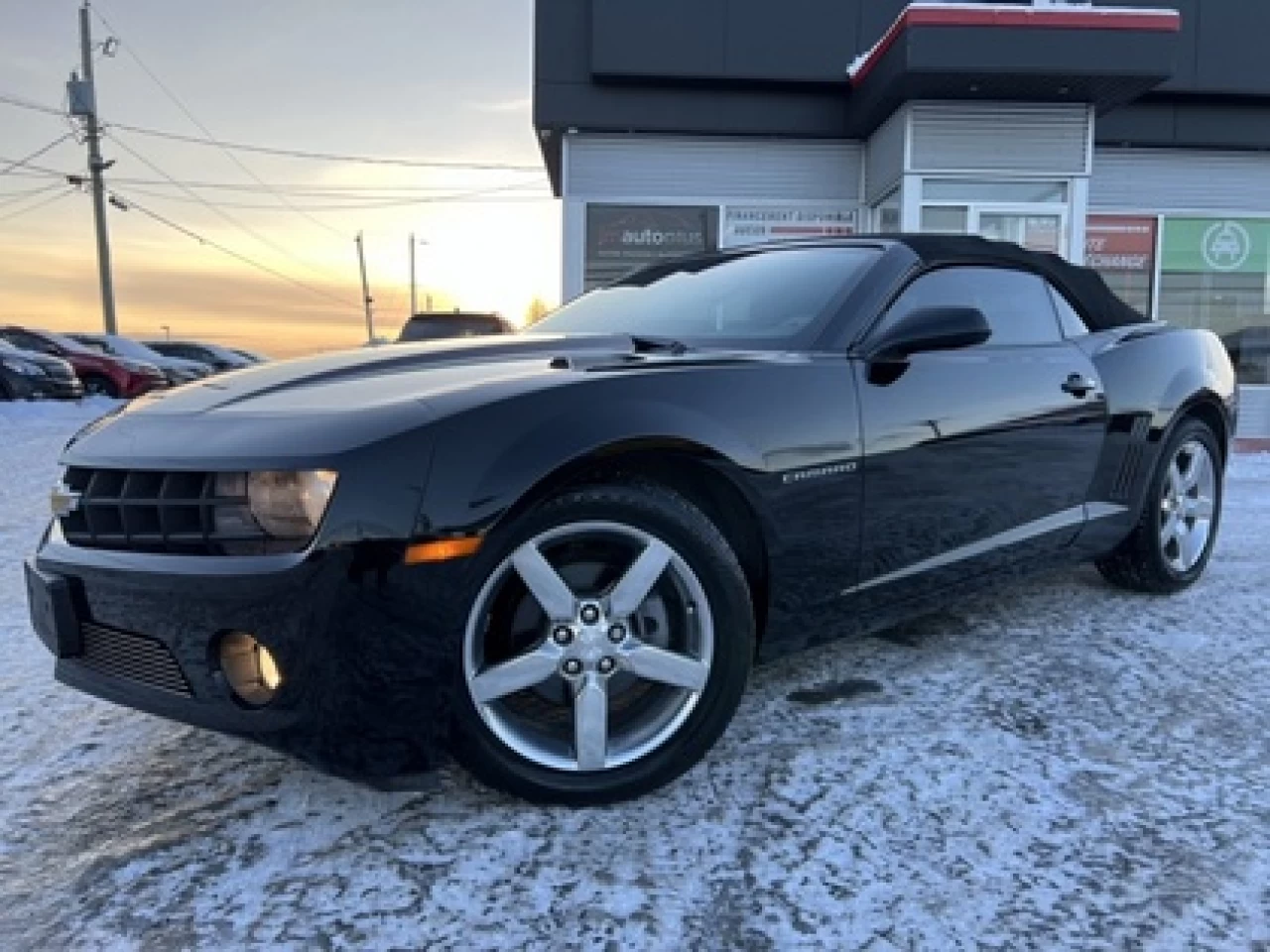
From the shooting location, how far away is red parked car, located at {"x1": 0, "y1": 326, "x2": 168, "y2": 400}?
20.2 meters

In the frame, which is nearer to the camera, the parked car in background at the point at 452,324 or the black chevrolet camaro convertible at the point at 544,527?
the black chevrolet camaro convertible at the point at 544,527

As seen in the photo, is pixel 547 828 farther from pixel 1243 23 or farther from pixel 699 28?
pixel 1243 23

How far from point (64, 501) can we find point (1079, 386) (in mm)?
3117

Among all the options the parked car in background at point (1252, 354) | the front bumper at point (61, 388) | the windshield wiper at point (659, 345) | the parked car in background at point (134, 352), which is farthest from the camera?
the parked car in background at point (134, 352)

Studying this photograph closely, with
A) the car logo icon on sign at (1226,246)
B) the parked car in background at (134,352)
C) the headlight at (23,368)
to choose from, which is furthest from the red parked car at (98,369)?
the car logo icon on sign at (1226,246)

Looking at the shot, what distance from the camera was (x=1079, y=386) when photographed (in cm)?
340

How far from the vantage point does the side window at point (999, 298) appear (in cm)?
313

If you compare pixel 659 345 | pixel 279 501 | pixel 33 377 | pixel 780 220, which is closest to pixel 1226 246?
pixel 780 220

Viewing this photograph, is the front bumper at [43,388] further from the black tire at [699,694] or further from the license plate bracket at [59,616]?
the black tire at [699,694]

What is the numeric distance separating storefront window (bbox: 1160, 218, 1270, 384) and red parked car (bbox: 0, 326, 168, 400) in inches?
715

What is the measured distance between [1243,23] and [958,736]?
446 inches

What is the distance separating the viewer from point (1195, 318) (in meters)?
11.9

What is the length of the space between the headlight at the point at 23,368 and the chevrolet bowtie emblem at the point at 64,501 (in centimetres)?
1579

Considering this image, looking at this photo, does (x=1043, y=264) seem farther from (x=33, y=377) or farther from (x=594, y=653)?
(x=33, y=377)
